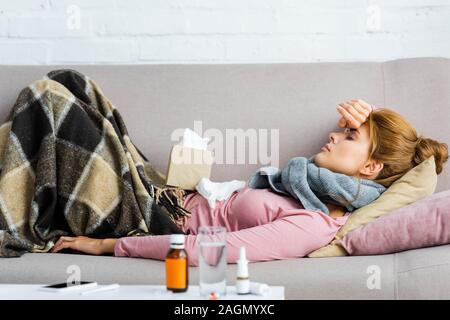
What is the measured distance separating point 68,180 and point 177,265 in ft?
2.61

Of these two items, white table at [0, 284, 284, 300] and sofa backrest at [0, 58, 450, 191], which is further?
sofa backrest at [0, 58, 450, 191]

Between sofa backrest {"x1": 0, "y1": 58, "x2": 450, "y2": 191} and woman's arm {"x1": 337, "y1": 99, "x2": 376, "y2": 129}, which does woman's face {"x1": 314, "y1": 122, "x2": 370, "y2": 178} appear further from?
sofa backrest {"x1": 0, "y1": 58, "x2": 450, "y2": 191}

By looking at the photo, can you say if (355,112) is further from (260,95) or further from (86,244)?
(86,244)

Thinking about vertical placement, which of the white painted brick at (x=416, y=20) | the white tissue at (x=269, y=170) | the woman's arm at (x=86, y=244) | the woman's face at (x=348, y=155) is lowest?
the woman's arm at (x=86, y=244)

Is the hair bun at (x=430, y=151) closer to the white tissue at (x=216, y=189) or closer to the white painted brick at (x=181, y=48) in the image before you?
the white tissue at (x=216, y=189)

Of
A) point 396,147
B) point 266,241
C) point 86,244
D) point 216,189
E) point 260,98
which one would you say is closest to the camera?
point 266,241

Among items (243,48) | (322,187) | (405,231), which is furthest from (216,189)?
(243,48)

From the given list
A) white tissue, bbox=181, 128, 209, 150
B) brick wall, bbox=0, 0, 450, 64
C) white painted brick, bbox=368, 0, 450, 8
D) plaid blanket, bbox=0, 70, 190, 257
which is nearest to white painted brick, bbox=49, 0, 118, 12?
brick wall, bbox=0, 0, 450, 64

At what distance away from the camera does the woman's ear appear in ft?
6.51

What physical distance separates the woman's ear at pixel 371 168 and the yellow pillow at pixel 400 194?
0.20ft

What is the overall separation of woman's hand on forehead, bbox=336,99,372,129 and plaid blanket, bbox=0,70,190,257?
523 mm

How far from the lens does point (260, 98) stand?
2.23 m

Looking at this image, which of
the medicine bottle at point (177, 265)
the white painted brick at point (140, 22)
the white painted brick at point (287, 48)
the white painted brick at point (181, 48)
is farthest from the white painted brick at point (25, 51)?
the medicine bottle at point (177, 265)

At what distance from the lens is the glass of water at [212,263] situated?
1.25 metres
